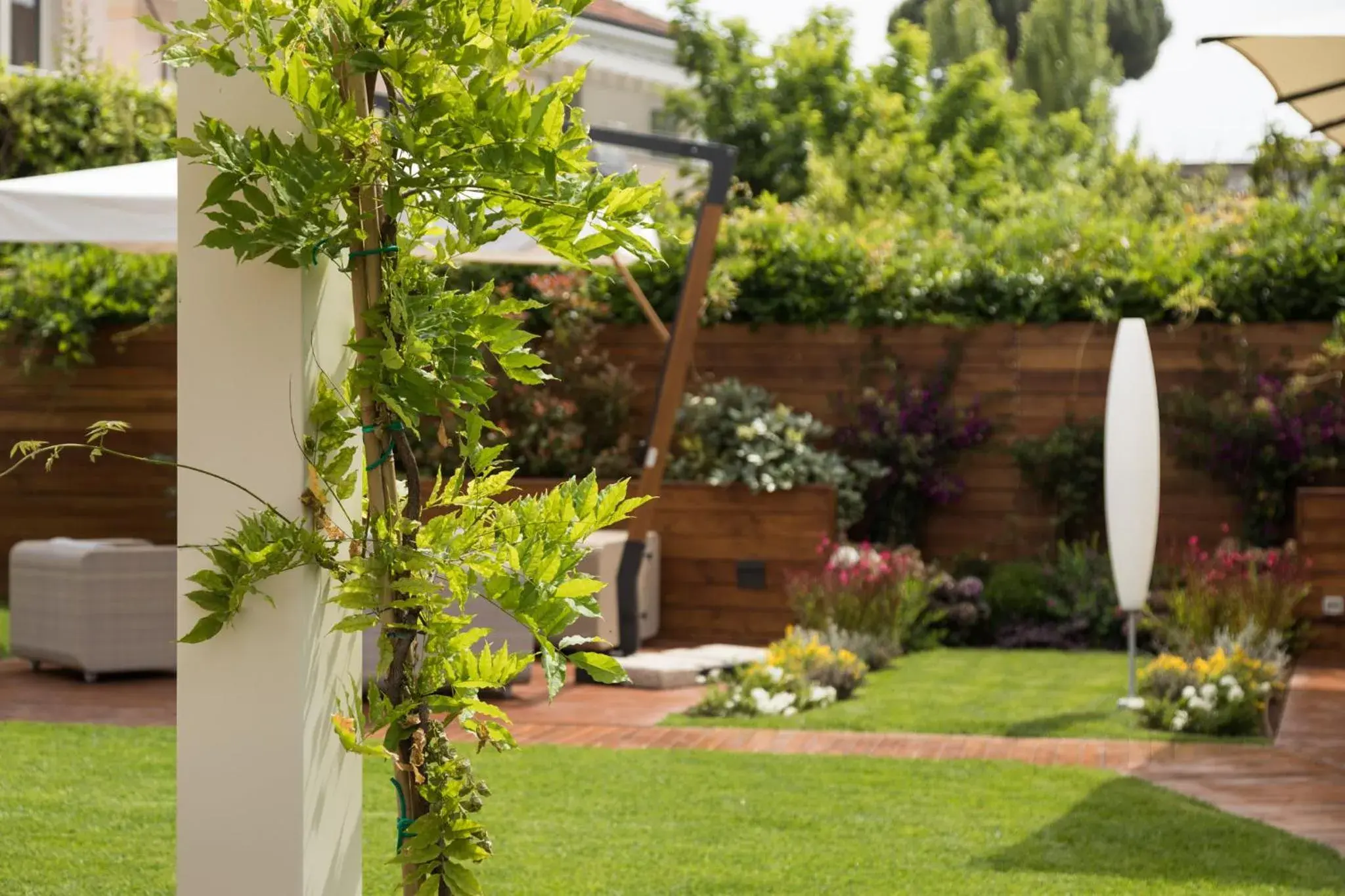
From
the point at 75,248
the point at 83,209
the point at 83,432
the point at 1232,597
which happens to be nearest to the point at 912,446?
the point at 1232,597

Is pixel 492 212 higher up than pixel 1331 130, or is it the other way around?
pixel 1331 130

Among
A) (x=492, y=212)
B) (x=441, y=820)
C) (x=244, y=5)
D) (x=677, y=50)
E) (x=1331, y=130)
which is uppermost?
(x=677, y=50)

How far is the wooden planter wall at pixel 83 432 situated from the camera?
11.4 meters

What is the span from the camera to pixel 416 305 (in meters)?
2.38

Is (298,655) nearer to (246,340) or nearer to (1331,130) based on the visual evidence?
(246,340)

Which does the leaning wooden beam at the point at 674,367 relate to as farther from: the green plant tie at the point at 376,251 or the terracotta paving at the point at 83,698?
the green plant tie at the point at 376,251

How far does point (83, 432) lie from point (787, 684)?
6.06 m

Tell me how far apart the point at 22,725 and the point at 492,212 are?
521 cm

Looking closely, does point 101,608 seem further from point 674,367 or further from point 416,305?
point 416,305

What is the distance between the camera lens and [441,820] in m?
2.44

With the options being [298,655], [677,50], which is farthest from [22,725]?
[677,50]

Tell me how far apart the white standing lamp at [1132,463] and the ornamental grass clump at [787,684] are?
4.56ft

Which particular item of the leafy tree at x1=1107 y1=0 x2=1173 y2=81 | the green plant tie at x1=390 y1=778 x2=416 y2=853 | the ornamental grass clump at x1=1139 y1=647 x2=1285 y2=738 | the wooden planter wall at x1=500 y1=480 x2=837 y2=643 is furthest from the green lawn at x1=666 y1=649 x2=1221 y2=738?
the leafy tree at x1=1107 y1=0 x2=1173 y2=81

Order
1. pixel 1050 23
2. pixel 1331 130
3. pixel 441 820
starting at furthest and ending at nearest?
pixel 1050 23
pixel 1331 130
pixel 441 820
